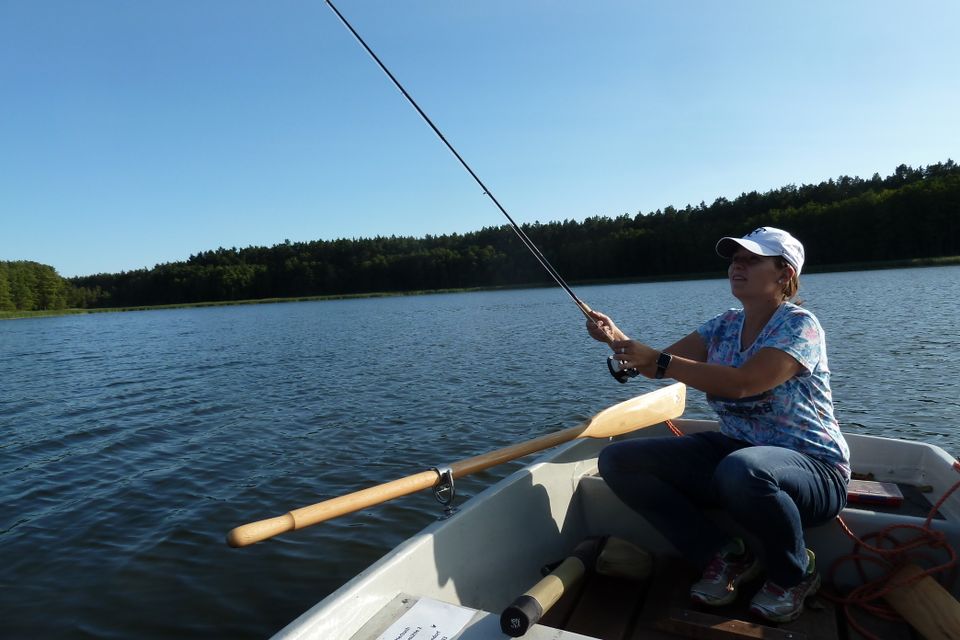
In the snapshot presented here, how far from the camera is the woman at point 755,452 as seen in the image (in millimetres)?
2465

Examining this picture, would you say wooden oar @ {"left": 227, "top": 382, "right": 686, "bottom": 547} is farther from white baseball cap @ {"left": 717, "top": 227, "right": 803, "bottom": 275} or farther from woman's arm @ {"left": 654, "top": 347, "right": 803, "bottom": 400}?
white baseball cap @ {"left": 717, "top": 227, "right": 803, "bottom": 275}

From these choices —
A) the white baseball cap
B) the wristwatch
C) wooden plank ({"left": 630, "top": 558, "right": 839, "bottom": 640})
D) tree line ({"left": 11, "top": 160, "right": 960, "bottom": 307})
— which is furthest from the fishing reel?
tree line ({"left": 11, "top": 160, "right": 960, "bottom": 307})

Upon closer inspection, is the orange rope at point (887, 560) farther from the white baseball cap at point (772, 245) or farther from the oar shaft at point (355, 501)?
the oar shaft at point (355, 501)

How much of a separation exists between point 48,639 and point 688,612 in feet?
14.1

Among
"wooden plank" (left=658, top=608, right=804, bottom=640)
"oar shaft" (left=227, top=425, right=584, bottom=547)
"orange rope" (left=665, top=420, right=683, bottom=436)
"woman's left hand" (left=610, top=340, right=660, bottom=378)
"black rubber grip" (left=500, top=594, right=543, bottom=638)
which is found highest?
"woman's left hand" (left=610, top=340, right=660, bottom=378)

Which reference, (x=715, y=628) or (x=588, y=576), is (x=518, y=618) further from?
(x=588, y=576)

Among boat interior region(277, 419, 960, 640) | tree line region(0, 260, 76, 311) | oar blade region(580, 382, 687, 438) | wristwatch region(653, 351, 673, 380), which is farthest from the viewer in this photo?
tree line region(0, 260, 76, 311)

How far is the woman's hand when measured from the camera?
3.37 metres

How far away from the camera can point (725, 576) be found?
2.65 m

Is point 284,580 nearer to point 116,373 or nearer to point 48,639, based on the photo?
point 48,639

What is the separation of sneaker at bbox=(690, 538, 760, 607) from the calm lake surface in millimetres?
3026

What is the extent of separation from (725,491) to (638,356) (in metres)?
0.64

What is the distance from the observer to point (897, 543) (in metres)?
2.79

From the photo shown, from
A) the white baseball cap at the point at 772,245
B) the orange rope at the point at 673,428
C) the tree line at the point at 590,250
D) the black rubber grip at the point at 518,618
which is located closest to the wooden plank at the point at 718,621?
the black rubber grip at the point at 518,618
